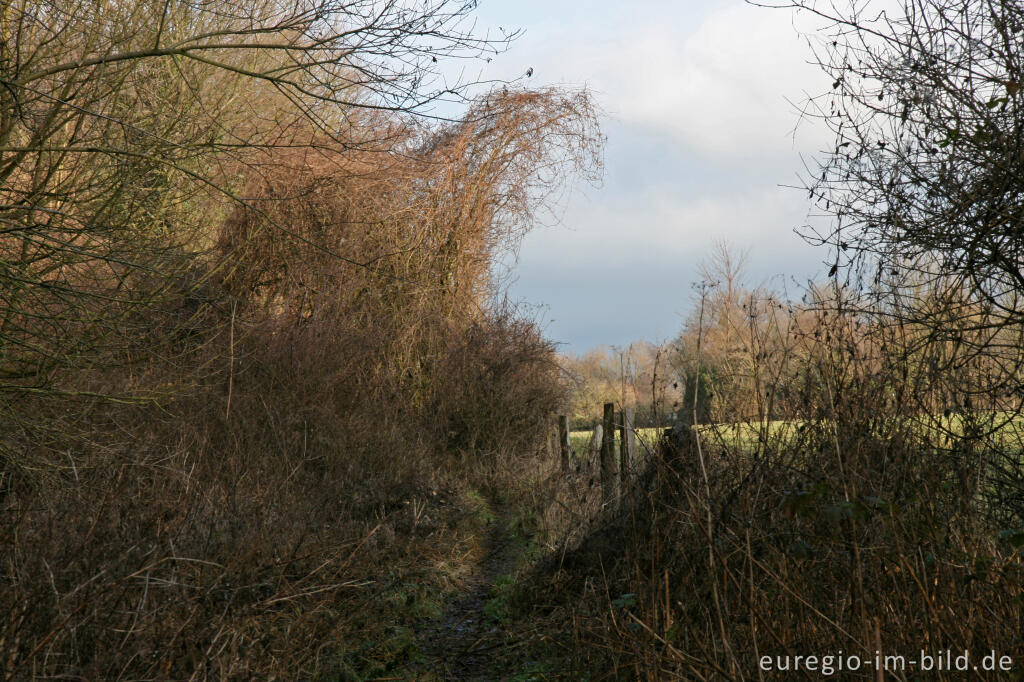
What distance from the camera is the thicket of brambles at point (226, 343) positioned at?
428cm

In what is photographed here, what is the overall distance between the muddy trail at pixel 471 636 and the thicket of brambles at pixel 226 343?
0.57m

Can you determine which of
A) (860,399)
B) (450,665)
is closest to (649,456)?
(860,399)

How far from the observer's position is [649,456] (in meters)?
5.48

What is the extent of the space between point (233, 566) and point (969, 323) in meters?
4.99

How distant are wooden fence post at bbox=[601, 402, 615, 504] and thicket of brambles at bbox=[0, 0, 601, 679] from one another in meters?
1.87

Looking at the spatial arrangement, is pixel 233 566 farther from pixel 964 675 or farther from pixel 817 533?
pixel 964 675

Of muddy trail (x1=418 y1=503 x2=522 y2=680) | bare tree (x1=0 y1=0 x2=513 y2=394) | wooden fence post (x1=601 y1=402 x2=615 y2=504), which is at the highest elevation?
bare tree (x1=0 y1=0 x2=513 y2=394)

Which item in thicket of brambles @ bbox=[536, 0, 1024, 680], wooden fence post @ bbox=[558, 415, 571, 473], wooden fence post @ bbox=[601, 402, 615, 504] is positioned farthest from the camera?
wooden fence post @ bbox=[558, 415, 571, 473]

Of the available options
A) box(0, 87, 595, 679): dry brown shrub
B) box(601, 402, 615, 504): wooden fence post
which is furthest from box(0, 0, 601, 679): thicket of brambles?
box(601, 402, 615, 504): wooden fence post

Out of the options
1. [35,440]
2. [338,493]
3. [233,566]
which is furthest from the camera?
[338,493]

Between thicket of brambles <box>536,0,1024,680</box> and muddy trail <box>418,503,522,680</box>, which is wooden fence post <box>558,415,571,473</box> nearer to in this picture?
muddy trail <box>418,503,522,680</box>

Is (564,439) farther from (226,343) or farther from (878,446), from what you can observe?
(878,446)

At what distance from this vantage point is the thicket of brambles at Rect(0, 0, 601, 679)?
4.28 m

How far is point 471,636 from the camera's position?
19.0ft
